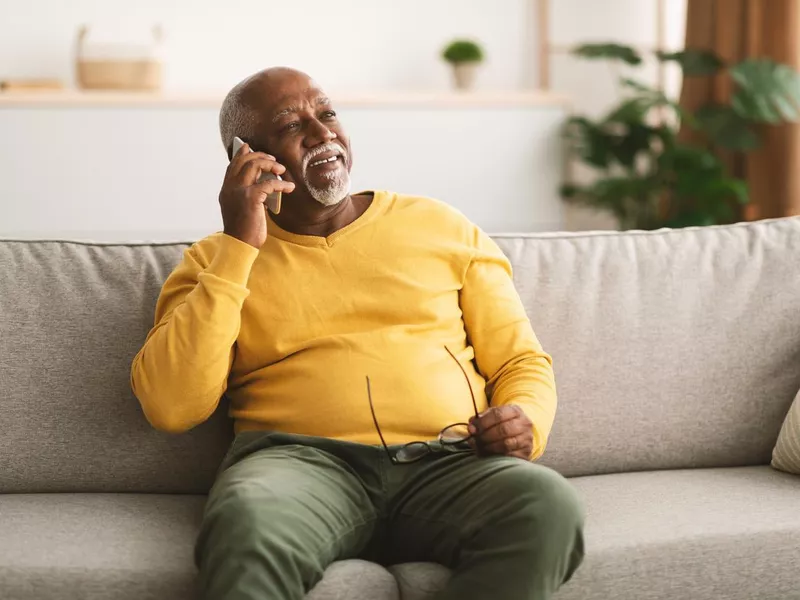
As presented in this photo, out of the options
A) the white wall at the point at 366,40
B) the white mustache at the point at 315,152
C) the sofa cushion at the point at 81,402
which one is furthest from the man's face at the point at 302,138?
the white wall at the point at 366,40

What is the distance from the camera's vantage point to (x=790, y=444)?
1879 millimetres

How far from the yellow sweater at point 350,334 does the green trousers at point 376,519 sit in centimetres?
7

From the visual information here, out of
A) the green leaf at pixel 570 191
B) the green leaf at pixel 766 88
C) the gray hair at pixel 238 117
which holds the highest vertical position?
the gray hair at pixel 238 117

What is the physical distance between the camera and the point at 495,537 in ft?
4.69

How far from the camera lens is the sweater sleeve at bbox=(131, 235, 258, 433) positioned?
1635mm

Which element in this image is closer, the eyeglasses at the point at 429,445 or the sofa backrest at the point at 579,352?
the eyeglasses at the point at 429,445

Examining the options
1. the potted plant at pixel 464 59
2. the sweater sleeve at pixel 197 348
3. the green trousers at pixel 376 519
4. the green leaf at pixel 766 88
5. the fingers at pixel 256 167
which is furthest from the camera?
the potted plant at pixel 464 59

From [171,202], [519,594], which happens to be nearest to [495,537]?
[519,594]

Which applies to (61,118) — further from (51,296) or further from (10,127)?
(51,296)

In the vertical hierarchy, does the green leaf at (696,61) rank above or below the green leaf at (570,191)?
above

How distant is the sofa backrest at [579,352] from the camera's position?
1.84m

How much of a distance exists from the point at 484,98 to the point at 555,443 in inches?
107

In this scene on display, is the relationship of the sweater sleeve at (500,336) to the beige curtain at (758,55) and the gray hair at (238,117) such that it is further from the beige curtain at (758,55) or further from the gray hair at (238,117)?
the beige curtain at (758,55)

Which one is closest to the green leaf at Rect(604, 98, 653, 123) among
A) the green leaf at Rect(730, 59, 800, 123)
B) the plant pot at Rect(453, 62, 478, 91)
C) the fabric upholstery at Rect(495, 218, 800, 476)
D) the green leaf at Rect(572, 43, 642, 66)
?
the green leaf at Rect(572, 43, 642, 66)
